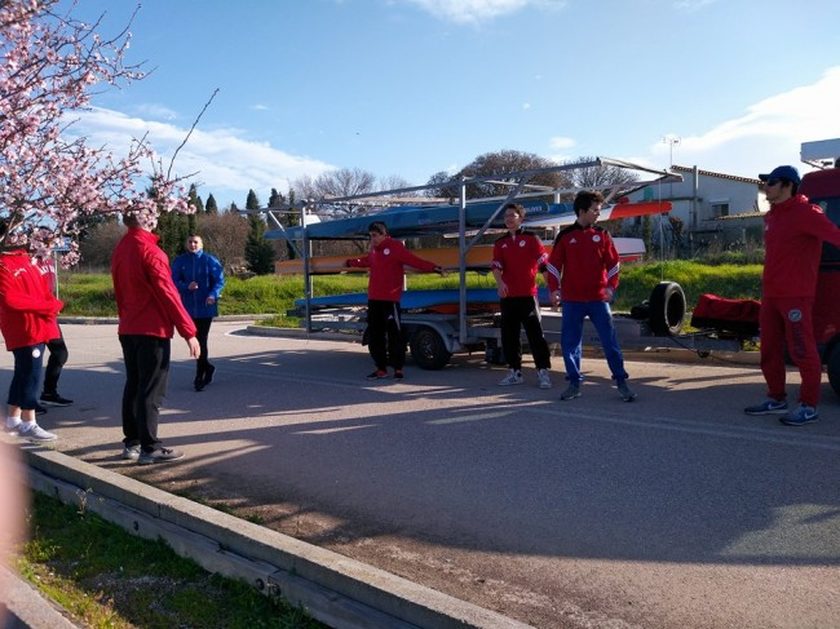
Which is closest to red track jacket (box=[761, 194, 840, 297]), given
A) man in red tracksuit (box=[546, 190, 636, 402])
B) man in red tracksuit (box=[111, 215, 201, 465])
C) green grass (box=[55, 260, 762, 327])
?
man in red tracksuit (box=[546, 190, 636, 402])

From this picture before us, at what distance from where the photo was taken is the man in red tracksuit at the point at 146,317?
5941 millimetres

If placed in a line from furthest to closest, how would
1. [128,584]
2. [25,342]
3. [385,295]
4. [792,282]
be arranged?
[385,295] → [25,342] → [792,282] → [128,584]

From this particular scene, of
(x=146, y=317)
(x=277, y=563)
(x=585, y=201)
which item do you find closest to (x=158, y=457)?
(x=146, y=317)

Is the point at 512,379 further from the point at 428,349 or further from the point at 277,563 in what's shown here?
the point at 277,563

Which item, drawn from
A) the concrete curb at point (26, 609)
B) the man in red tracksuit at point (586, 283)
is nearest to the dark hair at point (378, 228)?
the man in red tracksuit at point (586, 283)

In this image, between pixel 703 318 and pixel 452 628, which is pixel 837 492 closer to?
pixel 452 628

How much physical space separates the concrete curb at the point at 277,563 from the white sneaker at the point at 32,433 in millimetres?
1919

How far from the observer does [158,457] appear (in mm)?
6152

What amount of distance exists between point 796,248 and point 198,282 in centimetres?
676

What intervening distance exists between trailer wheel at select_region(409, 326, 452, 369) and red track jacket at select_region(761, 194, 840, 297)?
4.54 meters

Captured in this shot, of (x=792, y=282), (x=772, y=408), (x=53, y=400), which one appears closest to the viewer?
(x=792, y=282)

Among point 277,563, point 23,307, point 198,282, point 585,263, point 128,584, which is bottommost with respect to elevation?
point 128,584

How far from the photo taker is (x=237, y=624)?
348 centimetres

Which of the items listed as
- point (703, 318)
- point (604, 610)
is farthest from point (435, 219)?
point (604, 610)
